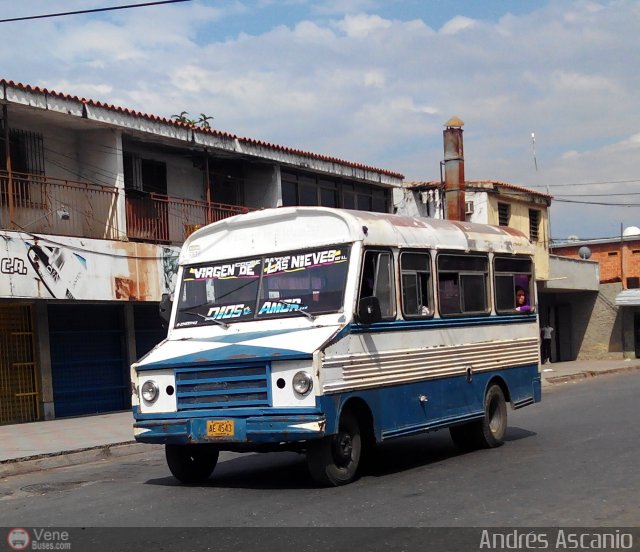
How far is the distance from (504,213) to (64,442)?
22255 mm

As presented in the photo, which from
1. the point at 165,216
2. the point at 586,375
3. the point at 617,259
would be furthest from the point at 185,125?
the point at 617,259

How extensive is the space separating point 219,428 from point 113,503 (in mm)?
1260

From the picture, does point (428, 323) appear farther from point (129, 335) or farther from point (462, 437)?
point (129, 335)

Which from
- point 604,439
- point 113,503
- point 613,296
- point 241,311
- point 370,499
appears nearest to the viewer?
point 370,499

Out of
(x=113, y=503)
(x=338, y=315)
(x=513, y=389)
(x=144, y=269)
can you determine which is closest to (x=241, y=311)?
(x=338, y=315)

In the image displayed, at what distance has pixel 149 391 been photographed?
9.48 meters

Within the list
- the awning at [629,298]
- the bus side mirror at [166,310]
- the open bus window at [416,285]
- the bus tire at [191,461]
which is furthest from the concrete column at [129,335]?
the awning at [629,298]

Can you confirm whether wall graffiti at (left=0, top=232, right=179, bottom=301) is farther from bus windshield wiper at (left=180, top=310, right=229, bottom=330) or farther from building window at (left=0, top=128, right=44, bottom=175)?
bus windshield wiper at (left=180, top=310, right=229, bottom=330)

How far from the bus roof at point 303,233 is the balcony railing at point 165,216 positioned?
9.90 m

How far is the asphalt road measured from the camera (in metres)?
7.66
